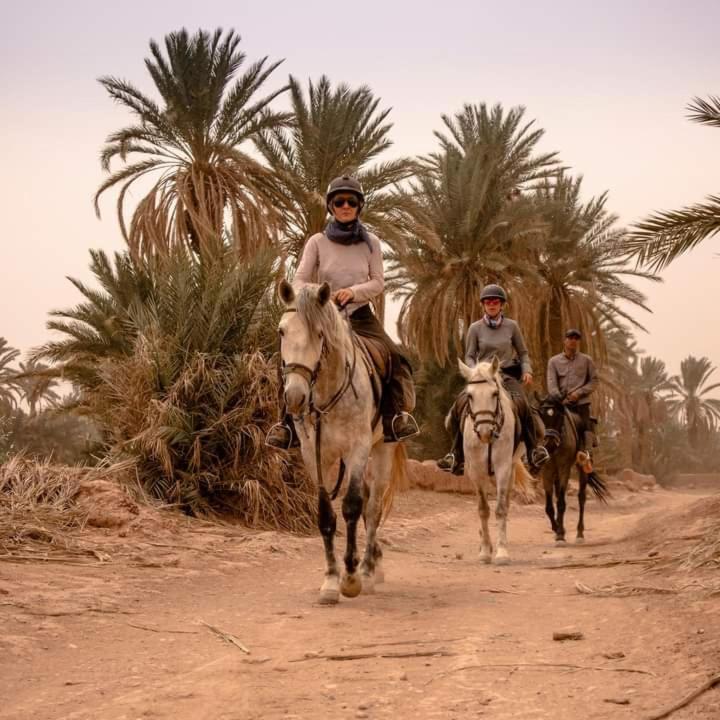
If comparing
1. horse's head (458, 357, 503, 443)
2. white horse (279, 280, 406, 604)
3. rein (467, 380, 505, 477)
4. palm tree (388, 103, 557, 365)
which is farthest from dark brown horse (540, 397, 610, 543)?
palm tree (388, 103, 557, 365)

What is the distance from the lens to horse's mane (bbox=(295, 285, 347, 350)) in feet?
20.4

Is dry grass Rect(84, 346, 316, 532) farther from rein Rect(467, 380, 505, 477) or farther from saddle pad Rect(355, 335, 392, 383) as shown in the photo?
saddle pad Rect(355, 335, 392, 383)

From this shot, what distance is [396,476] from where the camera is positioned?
899 cm

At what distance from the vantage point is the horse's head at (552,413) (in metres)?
12.6

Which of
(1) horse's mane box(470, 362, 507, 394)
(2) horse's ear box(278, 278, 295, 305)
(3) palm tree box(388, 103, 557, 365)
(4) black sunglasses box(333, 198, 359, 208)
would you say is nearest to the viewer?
(2) horse's ear box(278, 278, 295, 305)

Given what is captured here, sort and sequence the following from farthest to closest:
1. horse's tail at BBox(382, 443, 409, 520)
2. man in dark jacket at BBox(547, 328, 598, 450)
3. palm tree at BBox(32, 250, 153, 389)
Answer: palm tree at BBox(32, 250, 153, 389), man in dark jacket at BBox(547, 328, 598, 450), horse's tail at BBox(382, 443, 409, 520)

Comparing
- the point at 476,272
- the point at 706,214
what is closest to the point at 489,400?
the point at 706,214

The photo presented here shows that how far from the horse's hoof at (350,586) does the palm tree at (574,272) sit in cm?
2117

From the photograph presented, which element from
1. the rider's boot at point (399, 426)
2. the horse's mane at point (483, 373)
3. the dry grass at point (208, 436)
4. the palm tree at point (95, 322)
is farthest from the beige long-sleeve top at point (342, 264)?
the palm tree at point (95, 322)

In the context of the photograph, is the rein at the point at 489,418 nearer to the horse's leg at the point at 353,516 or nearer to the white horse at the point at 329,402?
the white horse at the point at 329,402

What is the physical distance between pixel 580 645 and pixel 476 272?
21.8 m

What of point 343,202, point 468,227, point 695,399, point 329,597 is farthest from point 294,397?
point 695,399

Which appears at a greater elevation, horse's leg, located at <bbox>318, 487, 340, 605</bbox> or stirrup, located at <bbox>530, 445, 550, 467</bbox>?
stirrup, located at <bbox>530, 445, 550, 467</bbox>

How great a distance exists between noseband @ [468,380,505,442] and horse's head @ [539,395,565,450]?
8.54 feet
